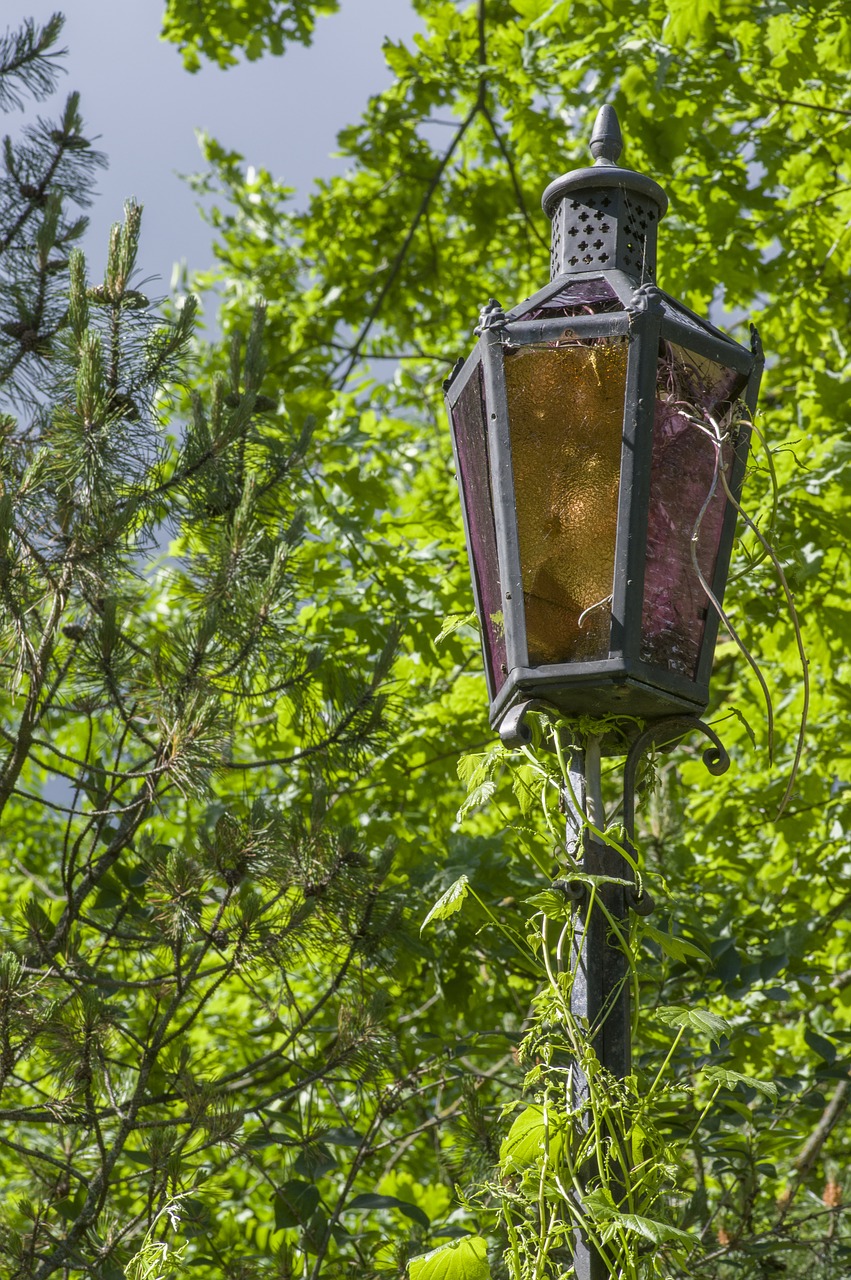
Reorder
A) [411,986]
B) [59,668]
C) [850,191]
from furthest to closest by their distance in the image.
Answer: [850,191] → [411,986] → [59,668]

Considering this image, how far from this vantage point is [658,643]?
5.50ft

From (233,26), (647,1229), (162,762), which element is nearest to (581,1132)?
(647,1229)

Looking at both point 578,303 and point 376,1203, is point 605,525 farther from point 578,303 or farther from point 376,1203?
point 376,1203

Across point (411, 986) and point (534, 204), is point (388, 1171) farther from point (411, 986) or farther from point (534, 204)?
point (534, 204)

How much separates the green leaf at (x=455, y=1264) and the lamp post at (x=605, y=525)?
0.71ft

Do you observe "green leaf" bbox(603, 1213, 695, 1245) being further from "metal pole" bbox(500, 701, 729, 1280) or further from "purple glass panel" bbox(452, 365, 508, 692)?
"purple glass panel" bbox(452, 365, 508, 692)

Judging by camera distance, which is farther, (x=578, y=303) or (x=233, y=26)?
(x=233, y=26)

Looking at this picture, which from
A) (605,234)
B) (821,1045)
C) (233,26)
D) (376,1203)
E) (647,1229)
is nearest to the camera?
(647,1229)

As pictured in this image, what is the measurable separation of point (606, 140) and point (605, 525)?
69 centimetres

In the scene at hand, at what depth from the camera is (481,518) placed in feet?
6.12

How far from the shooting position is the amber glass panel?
65.6 inches

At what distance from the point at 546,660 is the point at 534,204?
227 inches

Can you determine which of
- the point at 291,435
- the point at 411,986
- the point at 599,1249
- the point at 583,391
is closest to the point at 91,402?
the point at 291,435

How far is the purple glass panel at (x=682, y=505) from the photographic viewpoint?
169 centimetres
